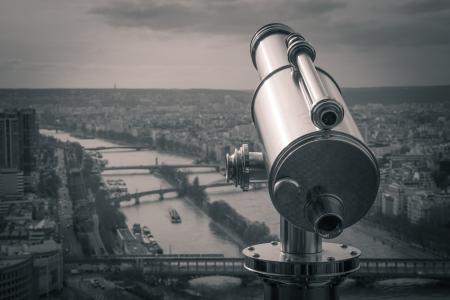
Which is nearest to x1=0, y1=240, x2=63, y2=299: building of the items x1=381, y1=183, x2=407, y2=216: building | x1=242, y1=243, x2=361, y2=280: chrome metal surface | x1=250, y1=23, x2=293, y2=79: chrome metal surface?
x1=381, y1=183, x2=407, y2=216: building

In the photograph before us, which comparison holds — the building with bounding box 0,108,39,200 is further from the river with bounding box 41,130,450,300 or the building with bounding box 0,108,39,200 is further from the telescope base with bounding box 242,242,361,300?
the telescope base with bounding box 242,242,361,300

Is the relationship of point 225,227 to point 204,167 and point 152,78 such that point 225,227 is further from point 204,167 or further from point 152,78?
point 152,78

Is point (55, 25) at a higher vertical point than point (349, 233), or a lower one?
higher

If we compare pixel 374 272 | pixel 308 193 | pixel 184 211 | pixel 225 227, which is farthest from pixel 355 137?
pixel 184 211

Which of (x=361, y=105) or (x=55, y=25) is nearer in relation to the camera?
(x=361, y=105)

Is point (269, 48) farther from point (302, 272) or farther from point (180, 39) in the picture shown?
point (180, 39)

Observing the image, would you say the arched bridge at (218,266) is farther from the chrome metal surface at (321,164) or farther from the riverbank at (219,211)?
the chrome metal surface at (321,164)

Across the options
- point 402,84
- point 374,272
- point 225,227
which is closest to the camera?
point 374,272
